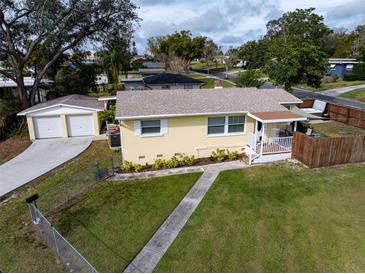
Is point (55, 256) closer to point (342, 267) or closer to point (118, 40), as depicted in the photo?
point (342, 267)

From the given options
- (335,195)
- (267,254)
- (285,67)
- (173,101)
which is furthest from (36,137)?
(285,67)

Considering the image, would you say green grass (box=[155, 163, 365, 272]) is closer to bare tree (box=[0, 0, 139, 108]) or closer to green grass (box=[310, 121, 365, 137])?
green grass (box=[310, 121, 365, 137])

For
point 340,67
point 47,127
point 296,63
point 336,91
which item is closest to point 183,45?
point 340,67

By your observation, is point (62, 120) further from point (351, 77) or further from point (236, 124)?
point (351, 77)

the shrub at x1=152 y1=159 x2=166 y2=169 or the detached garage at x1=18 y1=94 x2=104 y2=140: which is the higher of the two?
the detached garage at x1=18 y1=94 x2=104 y2=140

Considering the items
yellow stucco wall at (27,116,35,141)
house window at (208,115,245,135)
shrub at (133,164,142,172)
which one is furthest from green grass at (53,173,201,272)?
yellow stucco wall at (27,116,35,141)

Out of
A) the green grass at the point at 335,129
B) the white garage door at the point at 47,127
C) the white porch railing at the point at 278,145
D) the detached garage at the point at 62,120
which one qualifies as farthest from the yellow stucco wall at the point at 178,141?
the white garage door at the point at 47,127

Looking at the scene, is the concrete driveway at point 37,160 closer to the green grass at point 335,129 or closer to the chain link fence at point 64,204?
the chain link fence at point 64,204

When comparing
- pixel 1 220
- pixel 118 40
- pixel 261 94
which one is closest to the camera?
pixel 1 220
